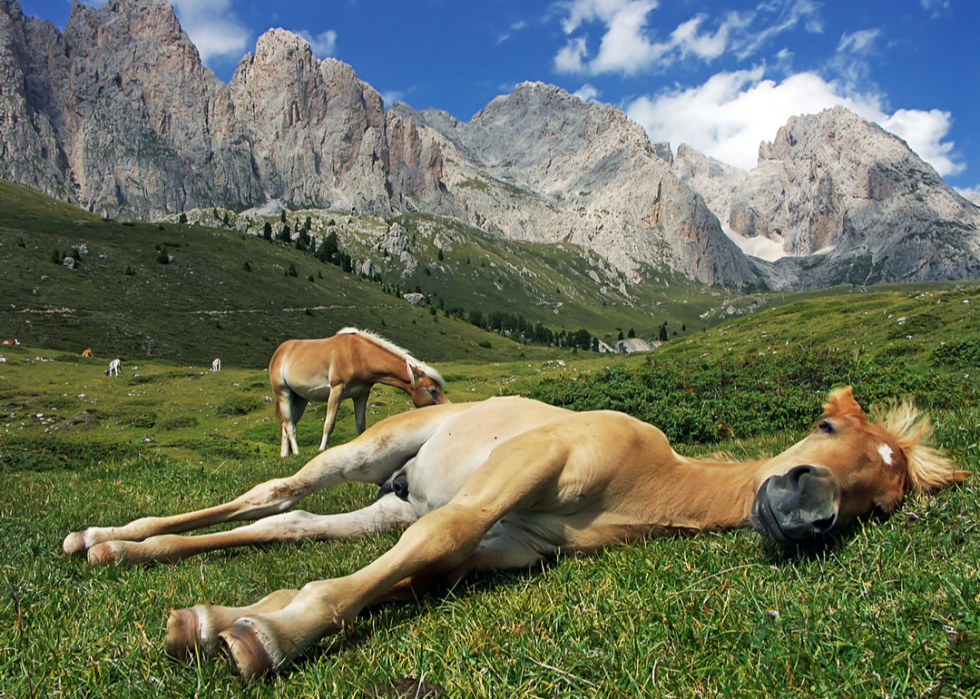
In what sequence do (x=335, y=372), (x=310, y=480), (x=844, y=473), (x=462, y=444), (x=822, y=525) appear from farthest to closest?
(x=335, y=372), (x=310, y=480), (x=462, y=444), (x=844, y=473), (x=822, y=525)

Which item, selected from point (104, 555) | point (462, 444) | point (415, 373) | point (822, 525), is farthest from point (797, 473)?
point (415, 373)

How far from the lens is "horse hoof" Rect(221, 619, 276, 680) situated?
8.85 ft

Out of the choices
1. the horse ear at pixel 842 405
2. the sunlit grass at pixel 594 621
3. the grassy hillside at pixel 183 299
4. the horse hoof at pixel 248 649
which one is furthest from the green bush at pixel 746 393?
the grassy hillside at pixel 183 299

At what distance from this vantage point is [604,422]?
4.61 meters

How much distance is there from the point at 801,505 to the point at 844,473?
65cm

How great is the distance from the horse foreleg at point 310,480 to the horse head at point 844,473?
3.20m

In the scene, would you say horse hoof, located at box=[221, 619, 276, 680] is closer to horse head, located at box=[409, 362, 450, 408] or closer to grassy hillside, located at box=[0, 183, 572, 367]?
horse head, located at box=[409, 362, 450, 408]

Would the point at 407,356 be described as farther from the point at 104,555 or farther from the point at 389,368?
the point at 104,555

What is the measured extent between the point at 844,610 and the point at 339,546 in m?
3.89

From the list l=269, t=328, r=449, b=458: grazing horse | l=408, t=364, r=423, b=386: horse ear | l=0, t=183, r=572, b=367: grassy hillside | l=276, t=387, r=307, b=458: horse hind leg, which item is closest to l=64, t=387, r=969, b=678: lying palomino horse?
l=408, t=364, r=423, b=386: horse ear

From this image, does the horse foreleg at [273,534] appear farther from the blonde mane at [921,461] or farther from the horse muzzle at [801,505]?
the blonde mane at [921,461]

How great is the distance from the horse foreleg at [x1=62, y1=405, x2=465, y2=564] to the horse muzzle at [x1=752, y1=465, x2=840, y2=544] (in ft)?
10.6

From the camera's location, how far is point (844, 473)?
12.7 feet

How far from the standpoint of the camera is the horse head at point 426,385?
1555 cm
